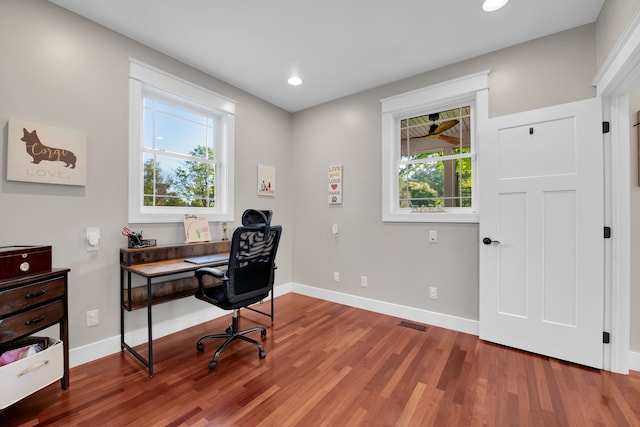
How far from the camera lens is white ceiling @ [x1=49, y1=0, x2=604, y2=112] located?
7.20ft

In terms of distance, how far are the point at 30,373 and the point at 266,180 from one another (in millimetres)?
2850

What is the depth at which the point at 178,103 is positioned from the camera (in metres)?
3.08

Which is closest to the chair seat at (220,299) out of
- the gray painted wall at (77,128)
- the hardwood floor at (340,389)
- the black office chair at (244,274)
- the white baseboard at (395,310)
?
the black office chair at (244,274)

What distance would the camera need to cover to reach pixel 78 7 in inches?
87.2

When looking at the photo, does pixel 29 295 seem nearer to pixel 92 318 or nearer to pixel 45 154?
pixel 92 318

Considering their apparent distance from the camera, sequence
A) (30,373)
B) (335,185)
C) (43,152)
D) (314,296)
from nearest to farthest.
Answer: (30,373) → (43,152) → (335,185) → (314,296)

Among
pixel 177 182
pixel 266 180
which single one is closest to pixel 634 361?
pixel 266 180

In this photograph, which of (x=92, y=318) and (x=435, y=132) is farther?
(x=435, y=132)

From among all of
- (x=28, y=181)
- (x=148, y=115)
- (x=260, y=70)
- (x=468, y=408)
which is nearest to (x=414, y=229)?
(x=468, y=408)

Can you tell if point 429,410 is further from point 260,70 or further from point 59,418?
point 260,70

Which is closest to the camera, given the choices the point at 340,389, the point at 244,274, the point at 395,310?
the point at 340,389

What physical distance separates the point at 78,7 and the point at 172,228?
195 cm

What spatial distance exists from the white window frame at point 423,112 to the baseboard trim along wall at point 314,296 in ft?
3.47

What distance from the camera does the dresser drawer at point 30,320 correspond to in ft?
5.23
